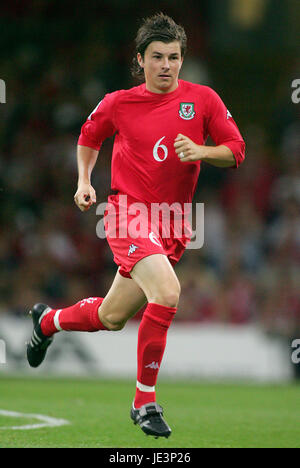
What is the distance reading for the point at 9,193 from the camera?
12.5 metres

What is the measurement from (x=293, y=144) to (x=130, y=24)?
12.4ft

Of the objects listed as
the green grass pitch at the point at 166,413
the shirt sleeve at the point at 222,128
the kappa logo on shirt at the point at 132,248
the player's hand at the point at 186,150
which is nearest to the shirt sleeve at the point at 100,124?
the shirt sleeve at the point at 222,128

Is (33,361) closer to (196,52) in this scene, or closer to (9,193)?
(9,193)

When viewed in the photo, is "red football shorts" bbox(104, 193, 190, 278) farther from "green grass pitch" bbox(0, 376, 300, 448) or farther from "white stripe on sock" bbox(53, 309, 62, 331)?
"green grass pitch" bbox(0, 376, 300, 448)

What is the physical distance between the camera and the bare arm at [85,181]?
5285 mm

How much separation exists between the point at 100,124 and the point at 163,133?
0.46 meters

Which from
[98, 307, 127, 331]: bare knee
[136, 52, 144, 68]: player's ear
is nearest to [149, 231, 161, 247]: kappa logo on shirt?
[98, 307, 127, 331]: bare knee

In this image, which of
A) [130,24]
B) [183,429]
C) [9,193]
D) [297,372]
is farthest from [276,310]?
[130,24]

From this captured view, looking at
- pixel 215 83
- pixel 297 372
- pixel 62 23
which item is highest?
pixel 62 23

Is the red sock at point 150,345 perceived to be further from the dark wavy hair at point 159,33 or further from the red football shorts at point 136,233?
the dark wavy hair at point 159,33

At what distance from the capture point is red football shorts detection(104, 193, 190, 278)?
5160 millimetres

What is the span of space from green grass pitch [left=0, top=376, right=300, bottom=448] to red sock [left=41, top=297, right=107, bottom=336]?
2.27 feet

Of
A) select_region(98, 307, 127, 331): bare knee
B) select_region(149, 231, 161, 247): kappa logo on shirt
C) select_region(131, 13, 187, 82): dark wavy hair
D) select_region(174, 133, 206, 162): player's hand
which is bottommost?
select_region(98, 307, 127, 331): bare knee

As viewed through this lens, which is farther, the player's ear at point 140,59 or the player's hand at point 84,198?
the player's ear at point 140,59
